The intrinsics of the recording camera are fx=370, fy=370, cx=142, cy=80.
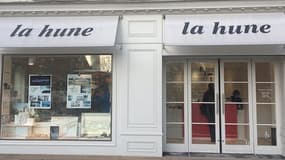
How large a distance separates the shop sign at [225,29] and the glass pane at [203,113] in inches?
75.2

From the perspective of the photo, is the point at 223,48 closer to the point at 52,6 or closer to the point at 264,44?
the point at 264,44

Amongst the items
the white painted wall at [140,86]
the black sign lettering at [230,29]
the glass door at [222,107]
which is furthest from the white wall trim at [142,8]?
the glass door at [222,107]

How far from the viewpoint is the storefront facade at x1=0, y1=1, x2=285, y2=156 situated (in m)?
9.33

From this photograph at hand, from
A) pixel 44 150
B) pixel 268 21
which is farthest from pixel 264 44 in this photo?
pixel 44 150

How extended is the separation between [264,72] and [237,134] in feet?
5.99

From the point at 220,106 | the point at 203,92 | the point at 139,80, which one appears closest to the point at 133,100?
the point at 139,80

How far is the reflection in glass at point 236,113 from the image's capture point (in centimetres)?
990

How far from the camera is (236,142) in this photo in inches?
388

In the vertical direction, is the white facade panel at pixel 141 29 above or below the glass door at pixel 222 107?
above

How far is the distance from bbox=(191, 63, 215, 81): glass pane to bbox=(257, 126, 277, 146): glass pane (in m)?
1.88

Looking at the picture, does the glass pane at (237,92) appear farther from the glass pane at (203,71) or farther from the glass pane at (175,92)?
the glass pane at (175,92)

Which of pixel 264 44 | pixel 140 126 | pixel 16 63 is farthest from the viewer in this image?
pixel 16 63

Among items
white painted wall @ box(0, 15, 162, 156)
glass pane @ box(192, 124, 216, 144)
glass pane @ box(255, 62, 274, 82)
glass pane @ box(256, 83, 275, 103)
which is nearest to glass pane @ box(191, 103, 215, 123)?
glass pane @ box(192, 124, 216, 144)

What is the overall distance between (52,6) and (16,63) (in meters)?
1.87
